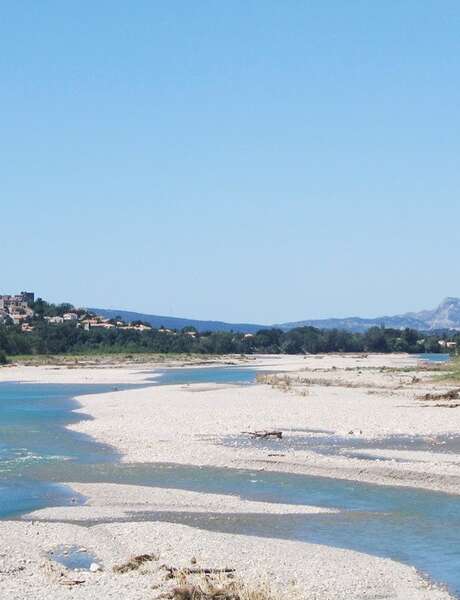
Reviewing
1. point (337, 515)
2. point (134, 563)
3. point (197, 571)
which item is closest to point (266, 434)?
point (337, 515)

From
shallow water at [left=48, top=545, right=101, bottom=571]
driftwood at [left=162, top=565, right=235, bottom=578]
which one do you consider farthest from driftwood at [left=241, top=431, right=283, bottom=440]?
driftwood at [left=162, top=565, right=235, bottom=578]

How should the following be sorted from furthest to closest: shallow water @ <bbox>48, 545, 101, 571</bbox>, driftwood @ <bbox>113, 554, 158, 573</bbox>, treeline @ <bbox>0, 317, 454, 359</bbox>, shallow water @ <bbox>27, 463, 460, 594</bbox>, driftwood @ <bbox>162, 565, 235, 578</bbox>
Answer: treeline @ <bbox>0, 317, 454, 359</bbox>, shallow water @ <bbox>27, 463, 460, 594</bbox>, shallow water @ <bbox>48, 545, 101, 571</bbox>, driftwood @ <bbox>113, 554, 158, 573</bbox>, driftwood @ <bbox>162, 565, 235, 578</bbox>

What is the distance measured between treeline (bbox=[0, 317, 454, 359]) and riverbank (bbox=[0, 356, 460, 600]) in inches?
3041

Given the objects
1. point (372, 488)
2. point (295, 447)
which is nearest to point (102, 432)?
point (295, 447)

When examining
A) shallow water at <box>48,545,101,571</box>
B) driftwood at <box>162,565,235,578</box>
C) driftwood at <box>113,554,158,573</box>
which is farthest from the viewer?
shallow water at <box>48,545,101,571</box>

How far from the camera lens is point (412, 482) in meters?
25.6

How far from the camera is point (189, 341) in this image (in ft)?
533

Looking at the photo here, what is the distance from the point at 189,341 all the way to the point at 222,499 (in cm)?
13891

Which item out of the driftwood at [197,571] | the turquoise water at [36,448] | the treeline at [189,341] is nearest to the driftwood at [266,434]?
the turquoise water at [36,448]

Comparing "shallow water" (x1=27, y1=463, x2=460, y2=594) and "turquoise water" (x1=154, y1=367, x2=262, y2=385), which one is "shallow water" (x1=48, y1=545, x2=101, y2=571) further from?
"turquoise water" (x1=154, y1=367, x2=262, y2=385)

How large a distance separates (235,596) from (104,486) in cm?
1191

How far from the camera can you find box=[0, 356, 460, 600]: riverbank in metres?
16.1

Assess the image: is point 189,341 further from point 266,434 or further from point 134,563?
point 134,563

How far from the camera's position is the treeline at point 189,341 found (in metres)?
140
